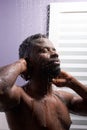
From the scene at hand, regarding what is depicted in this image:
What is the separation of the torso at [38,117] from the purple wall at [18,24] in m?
0.67

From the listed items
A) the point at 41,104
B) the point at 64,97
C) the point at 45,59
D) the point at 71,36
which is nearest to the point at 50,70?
the point at 45,59

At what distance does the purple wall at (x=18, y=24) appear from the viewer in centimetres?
215

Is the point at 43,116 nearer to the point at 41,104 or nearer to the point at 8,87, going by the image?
the point at 41,104

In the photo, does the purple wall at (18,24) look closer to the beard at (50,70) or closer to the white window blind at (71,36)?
the white window blind at (71,36)

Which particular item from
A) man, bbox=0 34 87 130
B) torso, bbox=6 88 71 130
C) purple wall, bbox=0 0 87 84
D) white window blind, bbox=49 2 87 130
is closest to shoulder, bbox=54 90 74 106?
man, bbox=0 34 87 130

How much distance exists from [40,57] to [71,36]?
63 cm

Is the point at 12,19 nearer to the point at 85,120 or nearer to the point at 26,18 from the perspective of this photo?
the point at 26,18

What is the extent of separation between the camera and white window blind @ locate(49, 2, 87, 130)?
2.10m

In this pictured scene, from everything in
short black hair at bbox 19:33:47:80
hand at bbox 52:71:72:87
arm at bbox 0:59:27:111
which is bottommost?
hand at bbox 52:71:72:87

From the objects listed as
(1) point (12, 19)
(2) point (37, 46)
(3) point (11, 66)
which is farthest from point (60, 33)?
(3) point (11, 66)

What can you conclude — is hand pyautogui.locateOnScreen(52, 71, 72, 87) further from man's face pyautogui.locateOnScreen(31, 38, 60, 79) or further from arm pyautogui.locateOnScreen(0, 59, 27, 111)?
arm pyautogui.locateOnScreen(0, 59, 27, 111)

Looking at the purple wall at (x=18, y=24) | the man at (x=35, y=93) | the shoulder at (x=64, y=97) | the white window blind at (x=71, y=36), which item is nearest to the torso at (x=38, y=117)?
the man at (x=35, y=93)

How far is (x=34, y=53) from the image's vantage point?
1.58m

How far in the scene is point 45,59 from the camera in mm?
1530
